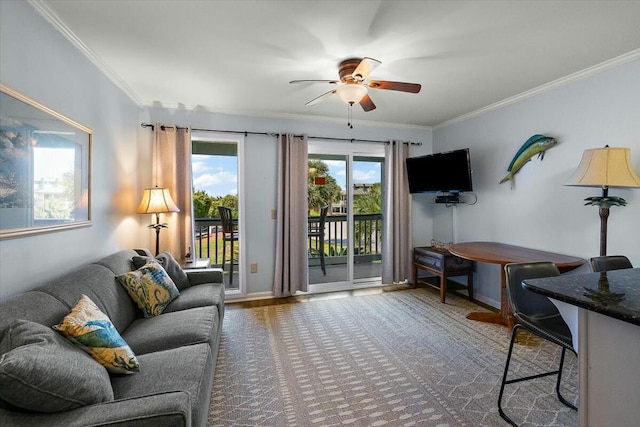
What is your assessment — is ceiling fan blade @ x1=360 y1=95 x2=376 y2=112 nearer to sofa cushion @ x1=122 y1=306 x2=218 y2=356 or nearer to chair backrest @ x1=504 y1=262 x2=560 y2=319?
chair backrest @ x1=504 y1=262 x2=560 y2=319

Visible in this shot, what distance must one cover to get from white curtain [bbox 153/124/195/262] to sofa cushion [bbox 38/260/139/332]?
1.37 m

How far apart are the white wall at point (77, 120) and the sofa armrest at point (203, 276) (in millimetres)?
737

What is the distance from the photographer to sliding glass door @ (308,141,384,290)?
4.22m

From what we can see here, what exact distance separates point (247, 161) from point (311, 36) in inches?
79.3

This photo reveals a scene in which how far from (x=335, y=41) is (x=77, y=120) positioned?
195cm

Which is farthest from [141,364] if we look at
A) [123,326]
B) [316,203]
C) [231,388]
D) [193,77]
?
[316,203]

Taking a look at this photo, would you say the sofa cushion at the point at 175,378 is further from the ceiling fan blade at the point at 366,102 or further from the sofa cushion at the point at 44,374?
the ceiling fan blade at the point at 366,102

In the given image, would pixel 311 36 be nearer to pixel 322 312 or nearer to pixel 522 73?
pixel 522 73

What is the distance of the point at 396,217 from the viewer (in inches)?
168

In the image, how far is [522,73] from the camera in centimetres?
268

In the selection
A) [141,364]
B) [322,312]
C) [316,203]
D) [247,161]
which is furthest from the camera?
[316,203]

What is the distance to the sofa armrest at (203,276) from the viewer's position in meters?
2.76

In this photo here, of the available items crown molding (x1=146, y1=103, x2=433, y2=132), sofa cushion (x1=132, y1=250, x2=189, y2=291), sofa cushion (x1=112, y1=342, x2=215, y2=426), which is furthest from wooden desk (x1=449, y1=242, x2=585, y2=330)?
sofa cushion (x1=132, y1=250, x2=189, y2=291)

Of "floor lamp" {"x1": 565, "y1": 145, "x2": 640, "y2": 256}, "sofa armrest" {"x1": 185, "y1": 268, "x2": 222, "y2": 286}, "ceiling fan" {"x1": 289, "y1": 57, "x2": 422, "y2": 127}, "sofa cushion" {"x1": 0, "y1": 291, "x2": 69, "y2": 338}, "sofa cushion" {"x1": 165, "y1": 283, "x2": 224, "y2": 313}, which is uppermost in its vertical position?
"ceiling fan" {"x1": 289, "y1": 57, "x2": 422, "y2": 127}
